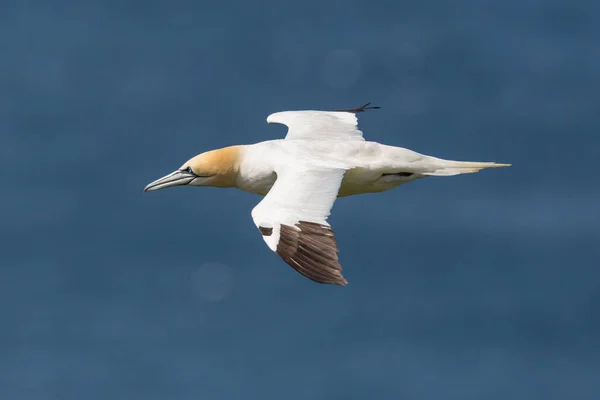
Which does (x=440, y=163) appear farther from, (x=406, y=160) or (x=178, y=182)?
(x=178, y=182)

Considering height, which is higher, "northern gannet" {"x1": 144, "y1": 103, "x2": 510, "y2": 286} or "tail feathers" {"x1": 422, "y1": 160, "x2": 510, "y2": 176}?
Result: "northern gannet" {"x1": 144, "y1": 103, "x2": 510, "y2": 286}

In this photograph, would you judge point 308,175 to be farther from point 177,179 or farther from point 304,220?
point 177,179

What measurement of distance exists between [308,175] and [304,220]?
44.2 inches

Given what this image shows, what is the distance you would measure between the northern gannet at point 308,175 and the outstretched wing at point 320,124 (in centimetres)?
1

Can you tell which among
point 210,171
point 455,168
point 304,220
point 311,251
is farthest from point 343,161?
point 311,251

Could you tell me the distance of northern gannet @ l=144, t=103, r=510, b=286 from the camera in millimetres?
15750

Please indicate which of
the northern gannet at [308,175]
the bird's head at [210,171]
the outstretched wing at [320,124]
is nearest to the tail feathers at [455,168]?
the northern gannet at [308,175]

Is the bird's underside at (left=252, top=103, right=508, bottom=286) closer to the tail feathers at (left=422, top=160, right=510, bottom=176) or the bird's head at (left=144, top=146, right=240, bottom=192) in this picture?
the tail feathers at (left=422, top=160, right=510, bottom=176)

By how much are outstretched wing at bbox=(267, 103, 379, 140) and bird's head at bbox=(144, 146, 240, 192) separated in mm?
1646

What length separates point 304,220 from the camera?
16125 millimetres

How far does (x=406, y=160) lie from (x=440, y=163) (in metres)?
0.53

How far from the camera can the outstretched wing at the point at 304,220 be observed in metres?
15.5

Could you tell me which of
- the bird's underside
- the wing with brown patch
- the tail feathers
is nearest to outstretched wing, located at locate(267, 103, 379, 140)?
the bird's underside

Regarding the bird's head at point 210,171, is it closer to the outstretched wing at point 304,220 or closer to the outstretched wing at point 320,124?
the outstretched wing at point 304,220
